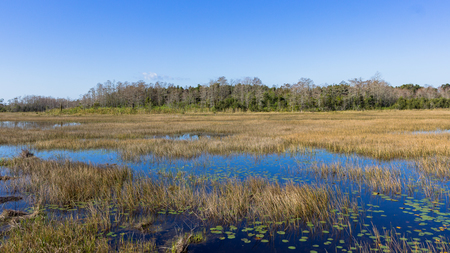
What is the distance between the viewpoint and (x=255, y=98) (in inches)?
3155

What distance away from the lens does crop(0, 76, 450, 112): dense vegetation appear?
255 feet

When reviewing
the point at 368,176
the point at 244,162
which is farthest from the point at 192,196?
the point at 368,176

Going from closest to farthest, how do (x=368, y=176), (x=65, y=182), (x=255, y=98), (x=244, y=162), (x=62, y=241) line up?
1. (x=62, y=241)
2. (x=65, y=182)
3. (x=368, y=176)
4. (x=244, y=162)
5. (x=255, y=98)

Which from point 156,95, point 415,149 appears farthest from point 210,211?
point 156,95

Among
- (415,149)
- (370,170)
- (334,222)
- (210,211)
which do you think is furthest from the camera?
(415,149)

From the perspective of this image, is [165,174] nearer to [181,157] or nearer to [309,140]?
[181,157]

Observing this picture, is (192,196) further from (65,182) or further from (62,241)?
(65,182)

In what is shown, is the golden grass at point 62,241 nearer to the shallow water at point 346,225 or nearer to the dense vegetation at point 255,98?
the shallow water at point 346,225

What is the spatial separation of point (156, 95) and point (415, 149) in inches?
3723

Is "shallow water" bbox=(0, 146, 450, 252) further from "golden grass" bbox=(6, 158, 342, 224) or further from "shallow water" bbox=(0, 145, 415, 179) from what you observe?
"shallow water" bbox=(0, 145, 415, 179)

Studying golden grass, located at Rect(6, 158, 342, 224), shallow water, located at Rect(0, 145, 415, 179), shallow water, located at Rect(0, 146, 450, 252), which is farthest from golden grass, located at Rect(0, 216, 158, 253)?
shallow water, located at Rect(0, 145, 415, 179)

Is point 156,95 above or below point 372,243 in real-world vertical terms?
above

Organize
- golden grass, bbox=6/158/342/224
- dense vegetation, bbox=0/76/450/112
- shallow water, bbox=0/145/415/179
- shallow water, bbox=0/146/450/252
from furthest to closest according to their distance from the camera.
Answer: dense vegetation, bbox=0/76/450/112
shallow water, bbox=0/145/415/179
golden grass, bbox=6/158/342/224
shallow water, bbox=0/146/450/252

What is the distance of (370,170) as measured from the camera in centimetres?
874
